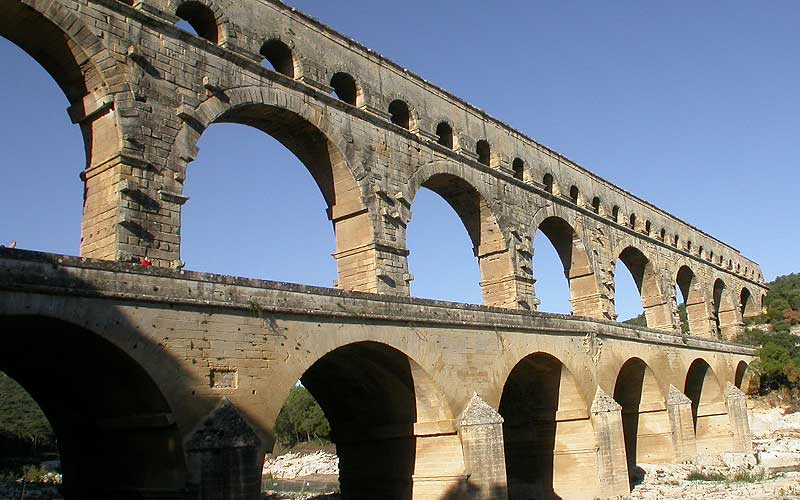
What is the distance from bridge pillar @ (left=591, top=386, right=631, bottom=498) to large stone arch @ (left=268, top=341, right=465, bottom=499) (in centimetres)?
601

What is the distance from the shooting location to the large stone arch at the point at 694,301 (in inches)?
1506

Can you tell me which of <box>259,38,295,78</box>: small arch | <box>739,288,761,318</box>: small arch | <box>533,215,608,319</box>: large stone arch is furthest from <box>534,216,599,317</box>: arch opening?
<box>739,288,761,318</box>: small arch

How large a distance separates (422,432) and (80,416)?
668 centimetres

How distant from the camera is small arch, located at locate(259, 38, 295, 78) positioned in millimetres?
17656

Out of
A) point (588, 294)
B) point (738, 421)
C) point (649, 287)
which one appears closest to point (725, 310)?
point (649, 287)

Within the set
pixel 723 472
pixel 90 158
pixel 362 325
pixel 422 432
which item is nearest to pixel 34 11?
pixel 90 158

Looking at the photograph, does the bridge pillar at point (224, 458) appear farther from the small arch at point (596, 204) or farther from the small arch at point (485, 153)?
the small arch at point (596, 204)

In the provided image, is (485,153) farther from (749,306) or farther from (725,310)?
(749,306)

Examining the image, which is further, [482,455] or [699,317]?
[699,317]

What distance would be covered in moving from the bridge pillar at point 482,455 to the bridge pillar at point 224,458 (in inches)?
210

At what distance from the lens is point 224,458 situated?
414 inches

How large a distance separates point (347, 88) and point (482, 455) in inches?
399

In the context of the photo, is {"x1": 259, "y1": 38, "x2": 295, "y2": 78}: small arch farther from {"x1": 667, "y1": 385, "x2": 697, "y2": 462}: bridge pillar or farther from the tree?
the tree

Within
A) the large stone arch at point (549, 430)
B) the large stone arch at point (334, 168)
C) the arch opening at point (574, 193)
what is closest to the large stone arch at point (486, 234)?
the large stone arch at point (549, 430)
